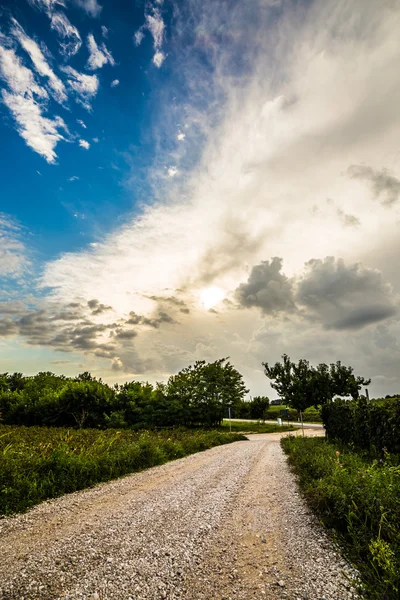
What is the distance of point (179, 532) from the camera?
544 cm

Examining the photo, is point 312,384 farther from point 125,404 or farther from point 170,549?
point 170,549

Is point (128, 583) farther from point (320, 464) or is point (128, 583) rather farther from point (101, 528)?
point (320, 464)

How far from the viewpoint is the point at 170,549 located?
4.76m

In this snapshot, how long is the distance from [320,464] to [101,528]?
604cm

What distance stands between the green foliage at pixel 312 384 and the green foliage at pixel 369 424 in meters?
10.8

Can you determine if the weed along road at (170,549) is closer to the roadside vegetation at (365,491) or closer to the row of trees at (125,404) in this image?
the roadside vegetation at (365,491)

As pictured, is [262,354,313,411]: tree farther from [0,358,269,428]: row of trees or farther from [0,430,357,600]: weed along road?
[0,430,357,600]: weed along road

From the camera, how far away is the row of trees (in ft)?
83.7

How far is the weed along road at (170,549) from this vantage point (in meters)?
3.79

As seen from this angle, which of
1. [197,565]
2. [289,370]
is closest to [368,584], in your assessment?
[197,565]

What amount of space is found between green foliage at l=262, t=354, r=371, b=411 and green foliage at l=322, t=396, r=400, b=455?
10.8 meters

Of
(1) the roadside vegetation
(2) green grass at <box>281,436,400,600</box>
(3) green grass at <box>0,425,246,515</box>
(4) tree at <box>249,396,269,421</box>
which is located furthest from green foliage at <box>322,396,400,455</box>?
(4) tree at <box>249,396,269,421</box>

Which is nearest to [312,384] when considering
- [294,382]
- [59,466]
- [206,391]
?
[294,382]

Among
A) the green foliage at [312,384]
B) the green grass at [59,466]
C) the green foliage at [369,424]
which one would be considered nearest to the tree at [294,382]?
the green foliage at [312,384]
